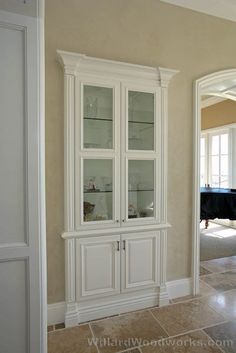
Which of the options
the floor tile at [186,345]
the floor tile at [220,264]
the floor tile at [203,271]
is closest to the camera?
the floor tile at [186,345]

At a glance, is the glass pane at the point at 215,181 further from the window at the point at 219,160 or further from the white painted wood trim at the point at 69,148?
the white painted wood trim at the point at 69,148

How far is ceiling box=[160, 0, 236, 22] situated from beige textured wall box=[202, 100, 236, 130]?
3281mm

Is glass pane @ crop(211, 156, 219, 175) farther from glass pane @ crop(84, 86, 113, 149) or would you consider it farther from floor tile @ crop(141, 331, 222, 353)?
floor tile @ crop(141, 331, 222, 353)

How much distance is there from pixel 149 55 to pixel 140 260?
2.13 meters

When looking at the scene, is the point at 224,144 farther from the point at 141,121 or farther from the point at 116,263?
the point at 116,263

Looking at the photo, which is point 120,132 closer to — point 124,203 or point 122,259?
point 124,203

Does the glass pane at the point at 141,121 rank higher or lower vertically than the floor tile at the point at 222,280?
higher

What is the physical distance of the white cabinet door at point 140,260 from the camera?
2.31 m

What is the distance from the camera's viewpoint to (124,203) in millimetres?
2287

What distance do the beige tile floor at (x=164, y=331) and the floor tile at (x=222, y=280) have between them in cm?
21

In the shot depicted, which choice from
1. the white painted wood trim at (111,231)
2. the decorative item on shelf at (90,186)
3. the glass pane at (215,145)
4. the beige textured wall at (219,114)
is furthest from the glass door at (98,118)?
the glass pane at (215,145)

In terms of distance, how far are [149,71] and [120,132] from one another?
2.28 feet

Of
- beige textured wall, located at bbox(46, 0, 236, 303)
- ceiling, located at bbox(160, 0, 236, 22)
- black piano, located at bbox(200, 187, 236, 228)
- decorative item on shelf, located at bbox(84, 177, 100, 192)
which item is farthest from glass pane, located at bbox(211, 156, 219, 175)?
decorative item on shelf, located at bbox(84, 177, 100, 192)

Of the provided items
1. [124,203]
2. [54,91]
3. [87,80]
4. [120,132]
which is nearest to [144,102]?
[120,132]
